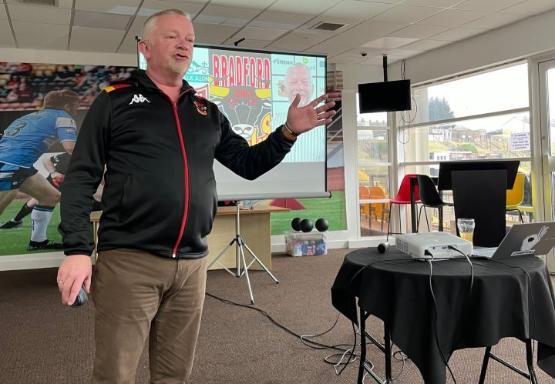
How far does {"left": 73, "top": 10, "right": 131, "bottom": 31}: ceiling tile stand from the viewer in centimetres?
489

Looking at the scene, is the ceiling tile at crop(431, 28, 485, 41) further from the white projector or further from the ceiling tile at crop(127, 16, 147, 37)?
the white projector

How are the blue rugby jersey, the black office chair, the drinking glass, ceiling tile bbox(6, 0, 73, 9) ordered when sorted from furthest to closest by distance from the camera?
the blue rugby jersey → the black office chair → ceiling tile bbox(6, 0, 73, 9) → the drinking glass

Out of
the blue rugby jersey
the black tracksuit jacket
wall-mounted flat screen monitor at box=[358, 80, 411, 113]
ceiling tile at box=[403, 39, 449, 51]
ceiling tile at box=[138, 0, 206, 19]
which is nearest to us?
the black tracksuit jacket

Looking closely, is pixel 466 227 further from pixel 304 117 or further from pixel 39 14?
pixel 39 14

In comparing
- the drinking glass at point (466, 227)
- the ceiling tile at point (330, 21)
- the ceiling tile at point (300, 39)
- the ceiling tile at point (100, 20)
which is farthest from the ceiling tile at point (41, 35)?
the drinking glass at point (466, 227)

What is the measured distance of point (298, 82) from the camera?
395 cm

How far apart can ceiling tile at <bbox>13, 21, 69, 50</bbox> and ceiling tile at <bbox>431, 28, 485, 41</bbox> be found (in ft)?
14.4

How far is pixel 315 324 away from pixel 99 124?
2.55 meters

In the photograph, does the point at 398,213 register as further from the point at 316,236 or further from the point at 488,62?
the point at 488,62

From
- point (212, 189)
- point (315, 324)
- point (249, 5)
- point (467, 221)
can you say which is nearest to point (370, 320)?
point (315, 324)

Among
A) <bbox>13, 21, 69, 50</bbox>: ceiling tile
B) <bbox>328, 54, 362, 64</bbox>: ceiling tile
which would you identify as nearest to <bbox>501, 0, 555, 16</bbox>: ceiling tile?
<bbox>328, 54, 362, 64</bbox>: ceiling tile

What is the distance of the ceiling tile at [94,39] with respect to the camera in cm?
542

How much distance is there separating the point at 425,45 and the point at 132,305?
6099 millimetres

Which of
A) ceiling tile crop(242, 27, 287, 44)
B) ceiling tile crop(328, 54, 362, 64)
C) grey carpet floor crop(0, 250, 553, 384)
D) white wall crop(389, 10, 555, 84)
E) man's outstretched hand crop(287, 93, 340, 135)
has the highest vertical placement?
ceiling tile crop(328, 54, 362, 64)
